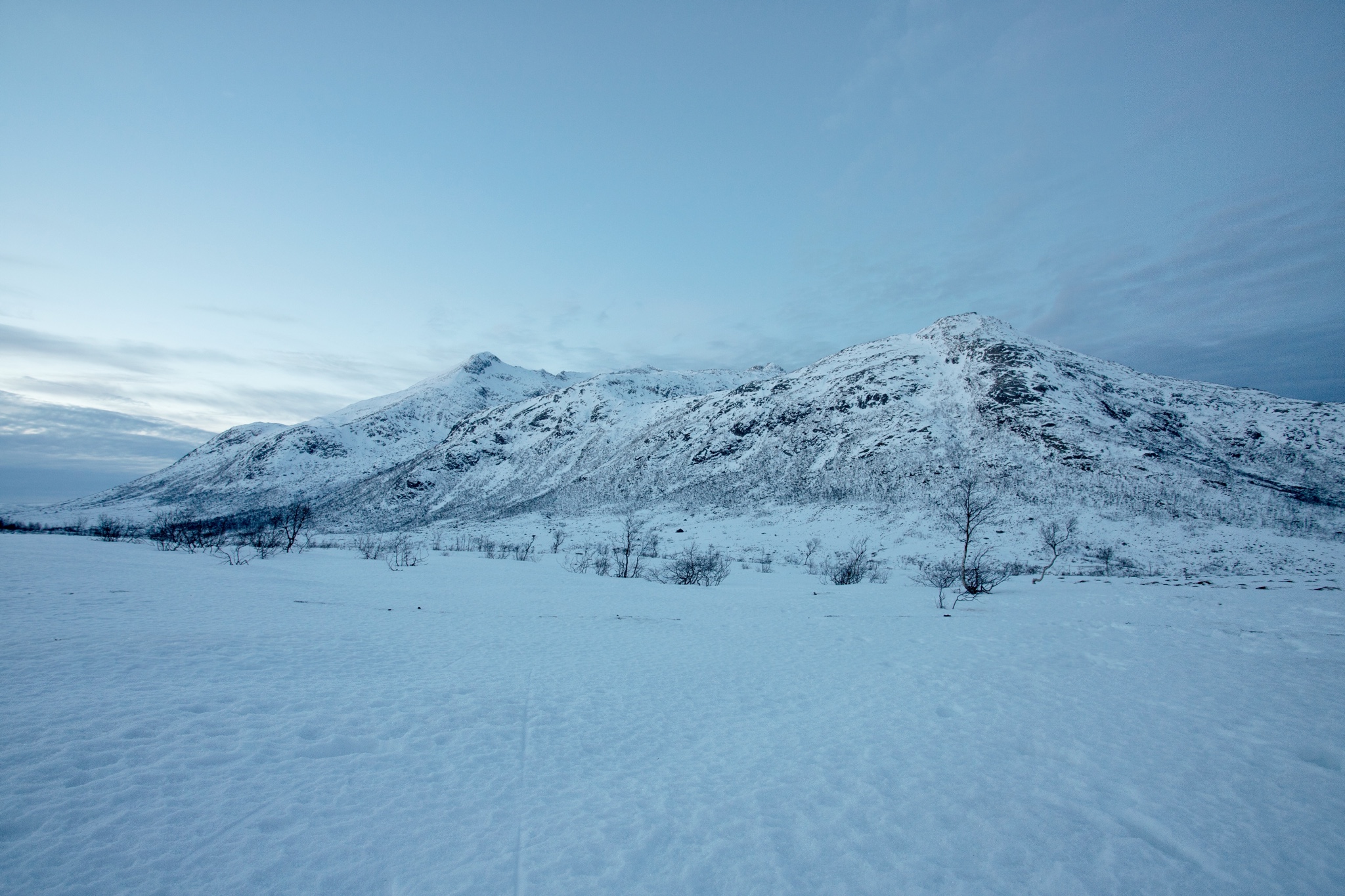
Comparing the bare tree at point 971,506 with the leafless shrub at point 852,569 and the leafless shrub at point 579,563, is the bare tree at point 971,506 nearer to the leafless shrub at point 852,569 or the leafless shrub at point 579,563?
the leafless shrub at point 852,569

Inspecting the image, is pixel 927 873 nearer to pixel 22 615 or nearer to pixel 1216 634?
pixel 1216 634

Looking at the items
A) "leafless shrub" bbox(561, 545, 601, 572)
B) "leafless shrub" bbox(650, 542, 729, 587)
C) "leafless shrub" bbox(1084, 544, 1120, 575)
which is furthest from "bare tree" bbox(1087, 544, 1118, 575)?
"leafless shrub" bbox(561, 545, 601, 572)

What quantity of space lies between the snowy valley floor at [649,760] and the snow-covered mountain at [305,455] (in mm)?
110953

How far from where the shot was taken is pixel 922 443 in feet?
172

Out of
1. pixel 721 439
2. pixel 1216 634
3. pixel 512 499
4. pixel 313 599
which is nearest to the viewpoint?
pixel 1216 634

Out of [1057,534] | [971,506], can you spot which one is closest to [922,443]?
[971,506]

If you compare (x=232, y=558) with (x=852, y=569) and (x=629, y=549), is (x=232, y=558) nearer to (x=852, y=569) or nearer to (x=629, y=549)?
(x=629, y=549)

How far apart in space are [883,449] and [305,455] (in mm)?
121021

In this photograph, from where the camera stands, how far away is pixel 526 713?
507 cm

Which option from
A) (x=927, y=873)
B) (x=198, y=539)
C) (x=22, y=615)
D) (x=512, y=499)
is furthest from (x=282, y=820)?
(x=512, y=499)

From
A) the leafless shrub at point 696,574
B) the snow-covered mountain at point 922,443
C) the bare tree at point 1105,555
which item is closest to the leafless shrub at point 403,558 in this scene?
the leafless shrub at point 696,574

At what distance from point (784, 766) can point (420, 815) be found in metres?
2.77

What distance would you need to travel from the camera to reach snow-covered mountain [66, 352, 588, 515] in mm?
103375

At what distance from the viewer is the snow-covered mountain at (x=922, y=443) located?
43438mm
